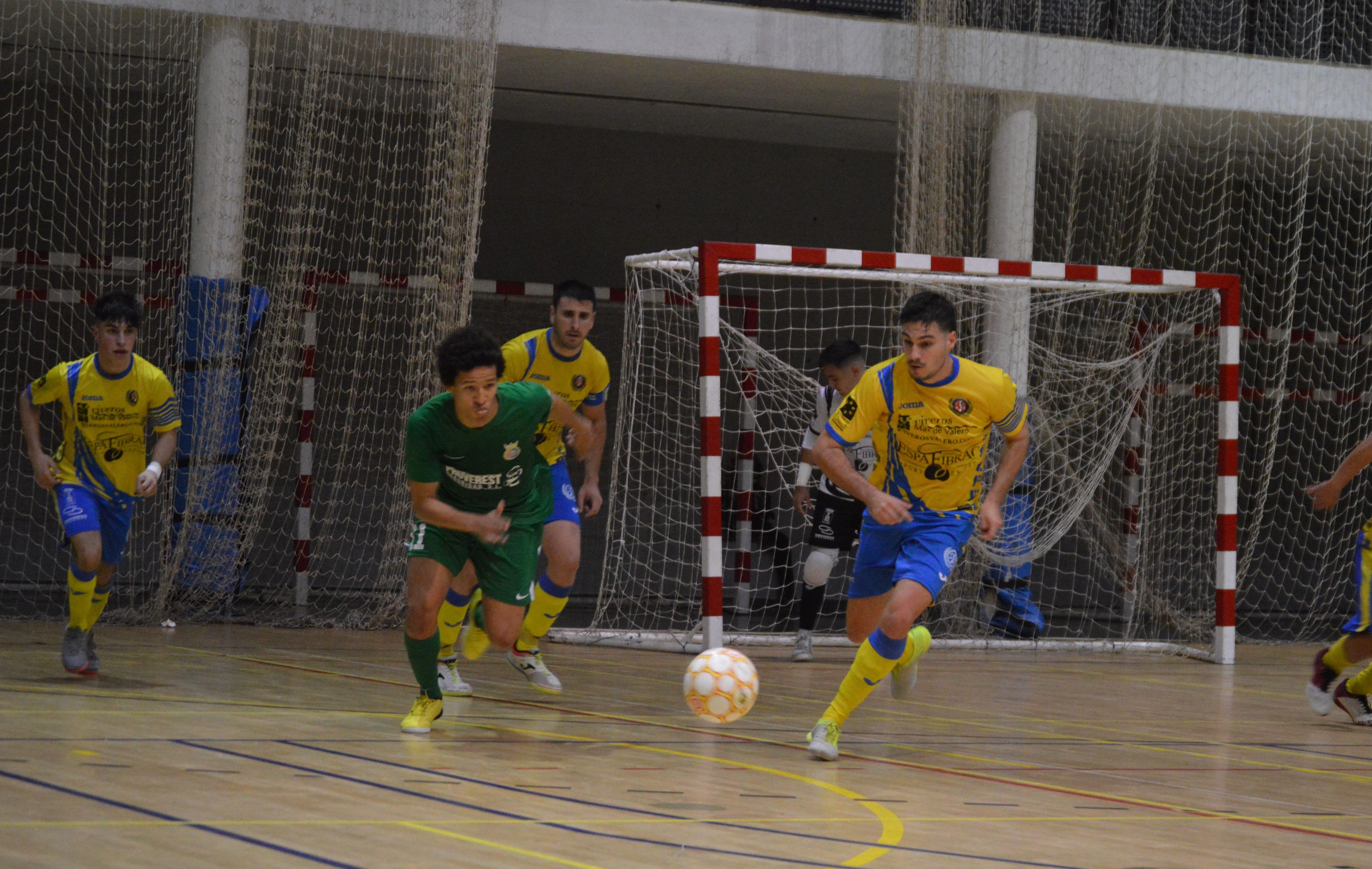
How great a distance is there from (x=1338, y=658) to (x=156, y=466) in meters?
5.30

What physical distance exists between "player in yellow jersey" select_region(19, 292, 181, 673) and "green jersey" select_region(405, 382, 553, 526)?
2.13 m

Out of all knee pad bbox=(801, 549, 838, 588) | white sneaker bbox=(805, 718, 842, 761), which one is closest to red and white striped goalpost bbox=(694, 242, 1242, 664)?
knee pad bbox=(801, 549, 838, 588)

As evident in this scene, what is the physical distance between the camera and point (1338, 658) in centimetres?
661

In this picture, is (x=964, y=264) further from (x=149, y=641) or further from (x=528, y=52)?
(x=149, y=641)

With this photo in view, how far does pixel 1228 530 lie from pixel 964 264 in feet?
8.06

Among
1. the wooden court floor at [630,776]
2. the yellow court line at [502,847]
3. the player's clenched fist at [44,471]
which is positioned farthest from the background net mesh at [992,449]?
the yellow court line at [502,847]

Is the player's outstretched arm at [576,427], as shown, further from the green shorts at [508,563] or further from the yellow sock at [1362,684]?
the yellow sock at [1362,684]

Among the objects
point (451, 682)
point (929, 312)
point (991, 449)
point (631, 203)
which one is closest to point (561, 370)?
point (451, 682)

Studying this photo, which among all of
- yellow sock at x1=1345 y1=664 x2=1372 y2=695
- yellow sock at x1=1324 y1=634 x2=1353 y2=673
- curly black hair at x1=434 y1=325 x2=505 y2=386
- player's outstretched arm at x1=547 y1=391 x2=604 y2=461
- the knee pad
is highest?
curly black hair at x1=434 y1=325 x2=505 y2=386

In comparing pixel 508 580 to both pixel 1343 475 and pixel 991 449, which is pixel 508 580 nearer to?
pixel 1343 475

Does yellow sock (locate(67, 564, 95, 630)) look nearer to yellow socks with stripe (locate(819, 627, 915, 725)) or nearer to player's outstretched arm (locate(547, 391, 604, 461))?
player's outstretched arm (locate(547, 391, 604, 461))

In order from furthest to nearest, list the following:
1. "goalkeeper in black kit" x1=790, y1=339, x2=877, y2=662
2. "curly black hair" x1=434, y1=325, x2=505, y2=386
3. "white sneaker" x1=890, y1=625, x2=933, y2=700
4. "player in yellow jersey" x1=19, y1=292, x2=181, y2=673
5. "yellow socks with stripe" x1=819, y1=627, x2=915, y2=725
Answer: "goalkeeper in black kit" x1=790, y1=339, x2=877, y2=662
"player in yellow jersey" x1=19, y1=292, x2=181, y2=673
"white sneaker" x1=890, y1=625, x2=933, y2=700
"yellow socks with stripe" x1=819, y1=627, x2=915, y2=725
"curly black hair" x1=434, y1=325, x2=505, y2=386

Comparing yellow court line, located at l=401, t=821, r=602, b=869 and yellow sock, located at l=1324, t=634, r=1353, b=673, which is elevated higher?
yellow sock, located at l=1324, t=634, r=1353, b=673

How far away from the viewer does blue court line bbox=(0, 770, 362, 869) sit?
3.05 meters
